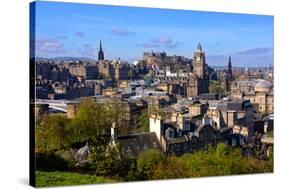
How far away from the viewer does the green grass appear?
745cm

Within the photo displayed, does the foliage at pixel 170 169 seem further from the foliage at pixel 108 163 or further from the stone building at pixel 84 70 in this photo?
the stone building at pixel 84 70

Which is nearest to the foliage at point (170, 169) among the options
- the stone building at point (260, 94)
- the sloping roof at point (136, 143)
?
the sloping roof at point (136, 143)

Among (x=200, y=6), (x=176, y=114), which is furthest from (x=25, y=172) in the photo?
(x=200, y=6)

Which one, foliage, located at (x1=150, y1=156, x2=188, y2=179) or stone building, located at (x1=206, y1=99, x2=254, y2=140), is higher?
stone building, located at (x1=206, y1=99, x2=254, y2=140)

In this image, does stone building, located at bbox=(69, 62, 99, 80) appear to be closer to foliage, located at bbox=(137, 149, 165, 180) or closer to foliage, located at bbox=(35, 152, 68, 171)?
foliage, located at bbox=(35, 152, 68, 171)

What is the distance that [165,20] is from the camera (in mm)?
8359

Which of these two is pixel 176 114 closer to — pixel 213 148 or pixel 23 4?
pixel 213 148

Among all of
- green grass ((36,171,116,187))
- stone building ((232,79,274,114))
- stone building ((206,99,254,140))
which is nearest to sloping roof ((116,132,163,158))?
green grass ((36,171,116,187))

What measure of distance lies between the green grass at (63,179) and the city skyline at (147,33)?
1.40m

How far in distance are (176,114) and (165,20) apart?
124 centimetres

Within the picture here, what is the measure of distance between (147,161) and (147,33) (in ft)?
5.38

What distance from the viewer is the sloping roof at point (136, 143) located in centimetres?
806

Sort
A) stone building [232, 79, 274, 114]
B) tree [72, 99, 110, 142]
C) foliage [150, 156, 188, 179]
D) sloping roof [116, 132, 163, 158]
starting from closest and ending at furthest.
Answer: tree [72, 99, 110, 142] < sloping roof [116, 132, 163, 158] < foliage [150, 156, 188, 179] < stone building [232, 79, 274, 114]

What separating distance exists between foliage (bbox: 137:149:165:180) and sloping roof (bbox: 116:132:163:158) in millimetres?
64
